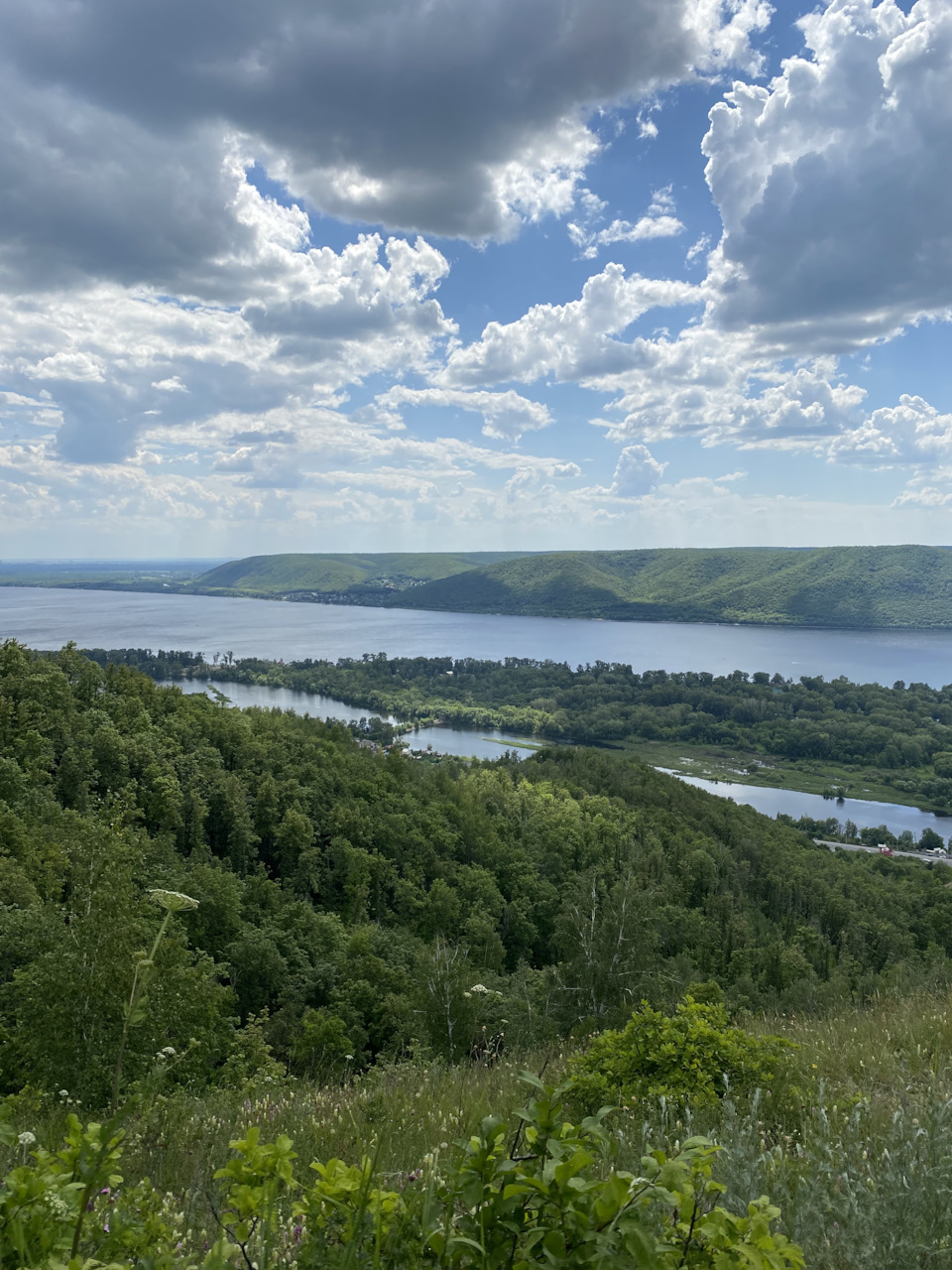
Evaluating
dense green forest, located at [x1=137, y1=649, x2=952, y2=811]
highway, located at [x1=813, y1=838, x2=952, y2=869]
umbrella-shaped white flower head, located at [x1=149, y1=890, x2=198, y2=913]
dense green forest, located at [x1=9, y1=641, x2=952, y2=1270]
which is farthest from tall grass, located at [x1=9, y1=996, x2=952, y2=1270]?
dense green forest, located at [x1=137, y1=649, x2=952, y2=811]

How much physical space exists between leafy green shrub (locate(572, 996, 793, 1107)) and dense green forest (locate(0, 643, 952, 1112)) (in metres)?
3.39

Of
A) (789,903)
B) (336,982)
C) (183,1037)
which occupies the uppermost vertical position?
(183,1037)

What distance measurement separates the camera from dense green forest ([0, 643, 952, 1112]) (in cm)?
1160

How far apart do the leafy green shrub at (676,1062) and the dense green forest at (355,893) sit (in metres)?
3.39

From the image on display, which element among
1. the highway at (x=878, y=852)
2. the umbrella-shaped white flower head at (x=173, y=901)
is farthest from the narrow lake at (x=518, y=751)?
the umbrella-shaped white flower head at (x=173, y=901)

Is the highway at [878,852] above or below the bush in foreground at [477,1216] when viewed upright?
below

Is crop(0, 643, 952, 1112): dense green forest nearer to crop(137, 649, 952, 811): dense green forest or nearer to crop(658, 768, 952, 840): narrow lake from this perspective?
crop(658, 768, 952, 840): narrow lake

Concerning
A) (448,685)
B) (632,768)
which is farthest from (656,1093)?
(448,685)

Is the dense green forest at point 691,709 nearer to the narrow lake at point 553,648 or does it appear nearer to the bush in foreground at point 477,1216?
the narrow lake at point 553,648

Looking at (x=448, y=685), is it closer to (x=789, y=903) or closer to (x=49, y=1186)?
(x=789, y=903)

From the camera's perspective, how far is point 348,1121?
Answer: 14.2 feet

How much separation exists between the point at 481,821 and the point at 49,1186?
148 ft

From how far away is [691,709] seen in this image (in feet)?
413

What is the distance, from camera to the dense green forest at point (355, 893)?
11602mm
